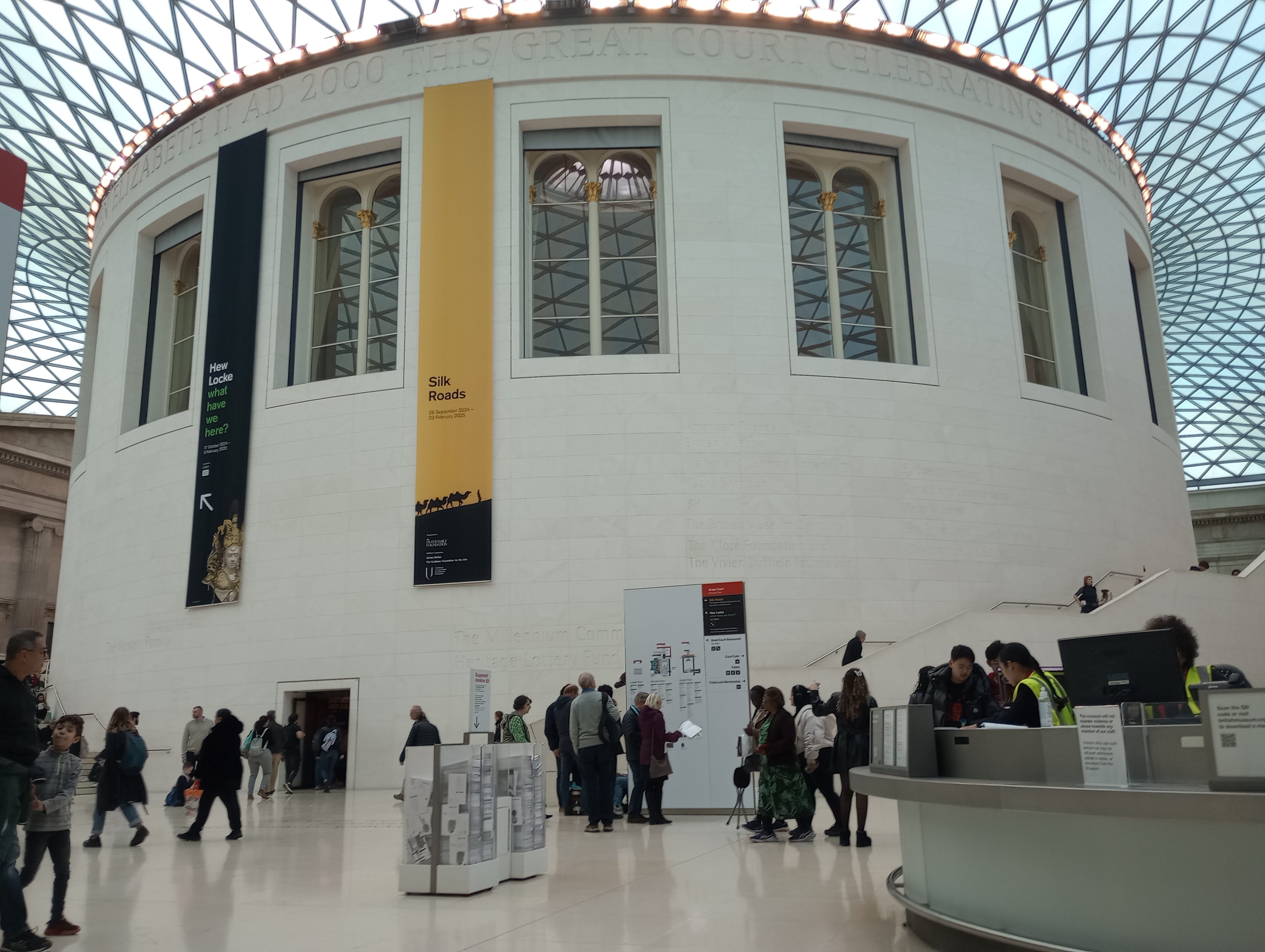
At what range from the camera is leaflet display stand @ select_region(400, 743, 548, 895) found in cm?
763

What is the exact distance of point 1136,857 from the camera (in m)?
4.56

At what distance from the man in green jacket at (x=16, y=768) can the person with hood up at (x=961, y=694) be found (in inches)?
242

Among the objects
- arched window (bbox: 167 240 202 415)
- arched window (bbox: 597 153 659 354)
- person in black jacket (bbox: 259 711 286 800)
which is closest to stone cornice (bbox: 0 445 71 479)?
arched window (bbox: 167 240 202 415)

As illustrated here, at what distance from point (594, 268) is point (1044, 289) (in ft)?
41.6

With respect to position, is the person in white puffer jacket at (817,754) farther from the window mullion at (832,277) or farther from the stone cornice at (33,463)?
the stone cornice at (33,463)

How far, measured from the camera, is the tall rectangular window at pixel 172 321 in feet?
90.2

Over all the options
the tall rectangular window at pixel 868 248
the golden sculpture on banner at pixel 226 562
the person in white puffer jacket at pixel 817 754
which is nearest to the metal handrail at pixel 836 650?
the tall rectangular window at pixel 868 248

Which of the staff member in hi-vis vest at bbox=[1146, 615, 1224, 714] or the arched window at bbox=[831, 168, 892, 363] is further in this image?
the arched window at bbox=[831, 168, 892, 363]

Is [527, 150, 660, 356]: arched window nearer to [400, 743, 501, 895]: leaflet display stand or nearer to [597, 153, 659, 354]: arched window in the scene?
[597, 153, 659, 354]: arched window

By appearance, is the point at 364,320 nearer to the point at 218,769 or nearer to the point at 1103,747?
the point at 218,769

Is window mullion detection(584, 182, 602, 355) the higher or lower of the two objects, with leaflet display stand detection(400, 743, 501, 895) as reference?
higher

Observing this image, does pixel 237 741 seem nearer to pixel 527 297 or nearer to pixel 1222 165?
pixel 527 297

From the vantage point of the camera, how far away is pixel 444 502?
864 inches

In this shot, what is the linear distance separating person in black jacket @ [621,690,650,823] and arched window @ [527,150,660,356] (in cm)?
1166
